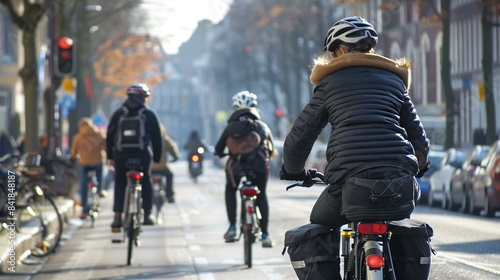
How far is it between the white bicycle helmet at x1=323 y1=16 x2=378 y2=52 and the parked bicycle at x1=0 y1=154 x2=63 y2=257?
8.46 meters

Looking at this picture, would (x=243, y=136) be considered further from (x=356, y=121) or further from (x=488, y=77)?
(x=488, y=77)

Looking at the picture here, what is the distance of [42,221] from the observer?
15531 mm

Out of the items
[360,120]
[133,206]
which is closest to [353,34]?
[360,120]

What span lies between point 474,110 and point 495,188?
36.6m

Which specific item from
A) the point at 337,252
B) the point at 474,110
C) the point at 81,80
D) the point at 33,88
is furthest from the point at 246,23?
the point at 337,252

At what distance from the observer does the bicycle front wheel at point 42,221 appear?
1527 cm

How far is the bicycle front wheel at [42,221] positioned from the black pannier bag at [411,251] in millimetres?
8979

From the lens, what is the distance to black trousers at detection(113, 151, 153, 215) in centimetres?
1509

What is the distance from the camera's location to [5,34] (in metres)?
56.8

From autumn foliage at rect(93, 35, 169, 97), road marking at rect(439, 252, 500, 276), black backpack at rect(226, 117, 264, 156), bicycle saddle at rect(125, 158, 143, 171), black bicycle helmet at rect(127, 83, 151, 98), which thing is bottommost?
road marking at rect(439, 252, 500, 276)

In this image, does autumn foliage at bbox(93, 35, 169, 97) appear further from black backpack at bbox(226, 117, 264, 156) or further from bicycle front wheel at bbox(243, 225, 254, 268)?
bicycle front wheel at bbox(243, 225, 254, 268)

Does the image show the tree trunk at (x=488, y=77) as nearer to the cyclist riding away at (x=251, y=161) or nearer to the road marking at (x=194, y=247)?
the road marking at (x=194, y=247)

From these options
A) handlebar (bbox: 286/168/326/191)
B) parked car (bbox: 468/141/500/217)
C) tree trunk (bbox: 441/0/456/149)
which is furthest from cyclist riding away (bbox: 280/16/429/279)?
tree trunk (bbox: 441/0/456/149)

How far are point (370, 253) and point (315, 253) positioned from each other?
591mm
